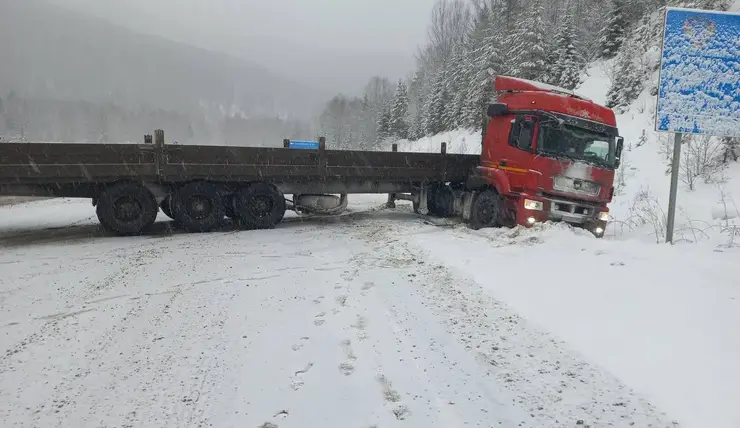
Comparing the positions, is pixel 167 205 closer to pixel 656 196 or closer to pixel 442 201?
pixel 442 201

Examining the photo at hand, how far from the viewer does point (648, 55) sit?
86.7ft

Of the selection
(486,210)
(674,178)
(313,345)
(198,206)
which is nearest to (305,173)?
(198,206)

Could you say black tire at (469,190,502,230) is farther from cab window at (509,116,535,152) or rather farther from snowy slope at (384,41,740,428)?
cab window at (509,116,535,152)

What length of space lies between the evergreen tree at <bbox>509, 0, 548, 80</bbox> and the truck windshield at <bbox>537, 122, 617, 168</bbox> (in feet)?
84.4

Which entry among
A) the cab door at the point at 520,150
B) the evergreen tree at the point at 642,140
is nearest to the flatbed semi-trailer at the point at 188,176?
the cab door at the point at 520,150

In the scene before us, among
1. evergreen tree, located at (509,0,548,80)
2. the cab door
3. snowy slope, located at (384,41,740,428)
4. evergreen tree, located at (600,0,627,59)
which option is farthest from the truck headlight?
evergreen tree, located at (600,0,627,59)

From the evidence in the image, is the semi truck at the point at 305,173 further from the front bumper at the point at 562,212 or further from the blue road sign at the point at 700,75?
the blue road sign at the point at 700,75

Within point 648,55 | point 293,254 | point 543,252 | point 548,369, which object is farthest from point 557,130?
point 648,55

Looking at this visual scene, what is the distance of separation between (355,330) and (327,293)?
4.24 feet

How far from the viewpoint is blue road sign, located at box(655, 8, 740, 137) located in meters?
7.18

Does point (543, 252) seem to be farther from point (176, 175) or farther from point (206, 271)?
point (176, 175)

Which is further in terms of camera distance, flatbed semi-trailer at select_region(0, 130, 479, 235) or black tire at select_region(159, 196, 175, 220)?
black tire at select_region(159, 196, 175, 220)

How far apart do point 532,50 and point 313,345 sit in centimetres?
3434

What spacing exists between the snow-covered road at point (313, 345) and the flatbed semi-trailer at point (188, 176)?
7.32ft
